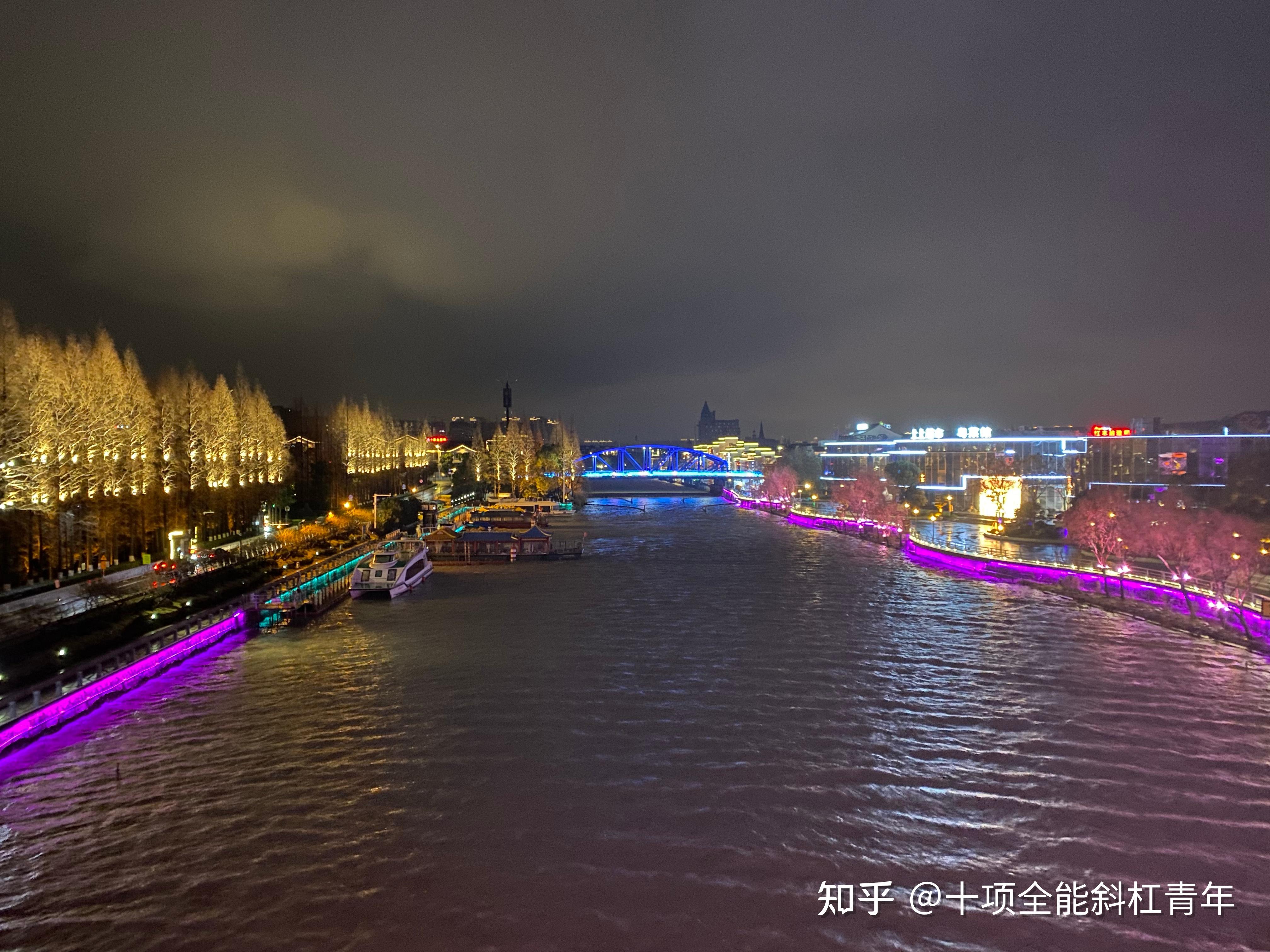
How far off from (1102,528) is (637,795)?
72.0 feet

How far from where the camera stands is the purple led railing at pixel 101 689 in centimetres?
1000

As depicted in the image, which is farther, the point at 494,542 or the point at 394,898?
the point at 494,542

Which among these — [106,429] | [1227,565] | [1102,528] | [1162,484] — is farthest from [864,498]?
[106,429]

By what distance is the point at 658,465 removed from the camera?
5094 inches

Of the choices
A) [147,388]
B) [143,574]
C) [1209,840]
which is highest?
[147,388]

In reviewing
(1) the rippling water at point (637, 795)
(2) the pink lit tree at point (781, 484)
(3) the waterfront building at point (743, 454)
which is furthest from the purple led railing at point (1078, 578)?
(3) the waterfront building at point (743, 454)

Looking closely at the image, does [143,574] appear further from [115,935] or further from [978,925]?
[978,925]

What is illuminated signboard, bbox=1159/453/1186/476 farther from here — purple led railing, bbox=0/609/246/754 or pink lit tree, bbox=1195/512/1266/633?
purple led railing, bbox=0/609/246/754

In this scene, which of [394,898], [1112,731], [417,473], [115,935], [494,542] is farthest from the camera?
[417,473]

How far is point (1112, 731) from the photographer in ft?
35.2

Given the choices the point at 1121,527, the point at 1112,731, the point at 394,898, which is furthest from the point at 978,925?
the point at 1121,527

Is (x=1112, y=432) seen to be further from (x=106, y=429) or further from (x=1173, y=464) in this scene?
(x=106, y=429)

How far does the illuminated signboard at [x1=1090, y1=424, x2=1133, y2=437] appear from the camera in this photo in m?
Result: 45.8

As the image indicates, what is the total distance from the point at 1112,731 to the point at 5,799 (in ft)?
47.1
